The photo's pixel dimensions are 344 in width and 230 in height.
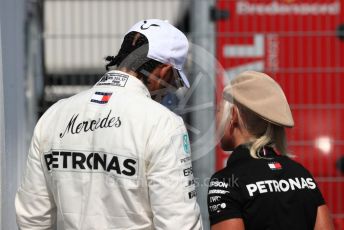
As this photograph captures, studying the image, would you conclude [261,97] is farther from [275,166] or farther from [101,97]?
[101,97]

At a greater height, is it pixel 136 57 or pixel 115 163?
pixel 136 57

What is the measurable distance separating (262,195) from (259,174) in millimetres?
78

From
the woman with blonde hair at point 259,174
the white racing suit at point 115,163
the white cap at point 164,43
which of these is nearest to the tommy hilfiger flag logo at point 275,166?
the woman with blonde hair at point 259,174

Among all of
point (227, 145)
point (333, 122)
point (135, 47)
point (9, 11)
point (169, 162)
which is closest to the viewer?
point (169, 162)

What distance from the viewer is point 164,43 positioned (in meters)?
2.49

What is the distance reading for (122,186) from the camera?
2.35 m

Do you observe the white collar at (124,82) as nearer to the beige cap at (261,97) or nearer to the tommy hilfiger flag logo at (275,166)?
the beige cap at (261,97)

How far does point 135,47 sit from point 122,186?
0.46 meters

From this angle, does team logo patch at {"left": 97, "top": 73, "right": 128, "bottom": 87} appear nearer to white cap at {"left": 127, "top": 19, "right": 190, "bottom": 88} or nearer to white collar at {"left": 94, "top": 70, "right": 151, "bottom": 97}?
white collar at {"left": 94, "top": 70, "right": 151, "bottom": 97}

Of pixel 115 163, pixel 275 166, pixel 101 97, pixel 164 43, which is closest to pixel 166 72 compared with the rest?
pixel 164 43

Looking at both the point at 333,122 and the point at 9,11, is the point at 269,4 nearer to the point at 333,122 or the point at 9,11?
the point at 333,122

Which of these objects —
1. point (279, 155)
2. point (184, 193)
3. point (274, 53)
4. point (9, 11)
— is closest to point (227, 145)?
point (279, 155)

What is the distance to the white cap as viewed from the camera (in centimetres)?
247

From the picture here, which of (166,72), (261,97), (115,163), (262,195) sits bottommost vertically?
(262,195)
